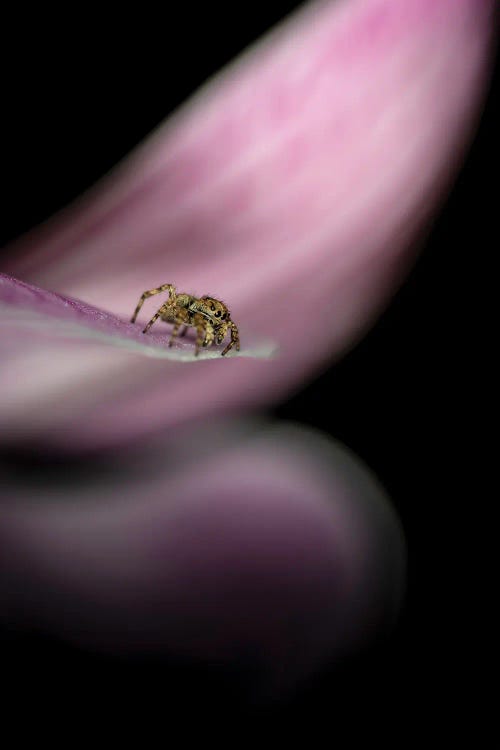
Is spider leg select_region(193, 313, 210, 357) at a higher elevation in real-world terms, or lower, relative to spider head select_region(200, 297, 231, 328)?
lower

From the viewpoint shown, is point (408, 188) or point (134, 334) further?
point (408, 188)

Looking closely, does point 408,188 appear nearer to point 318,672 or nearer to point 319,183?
point 319,183

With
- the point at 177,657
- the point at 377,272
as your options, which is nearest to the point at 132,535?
the point at 177,657

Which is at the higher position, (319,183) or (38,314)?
(319,183)

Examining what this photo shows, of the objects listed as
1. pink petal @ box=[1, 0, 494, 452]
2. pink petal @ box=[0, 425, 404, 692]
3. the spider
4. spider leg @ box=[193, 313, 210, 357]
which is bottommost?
pink petal @ box=[0, 425, 404, 692]

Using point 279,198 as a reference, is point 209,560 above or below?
below
